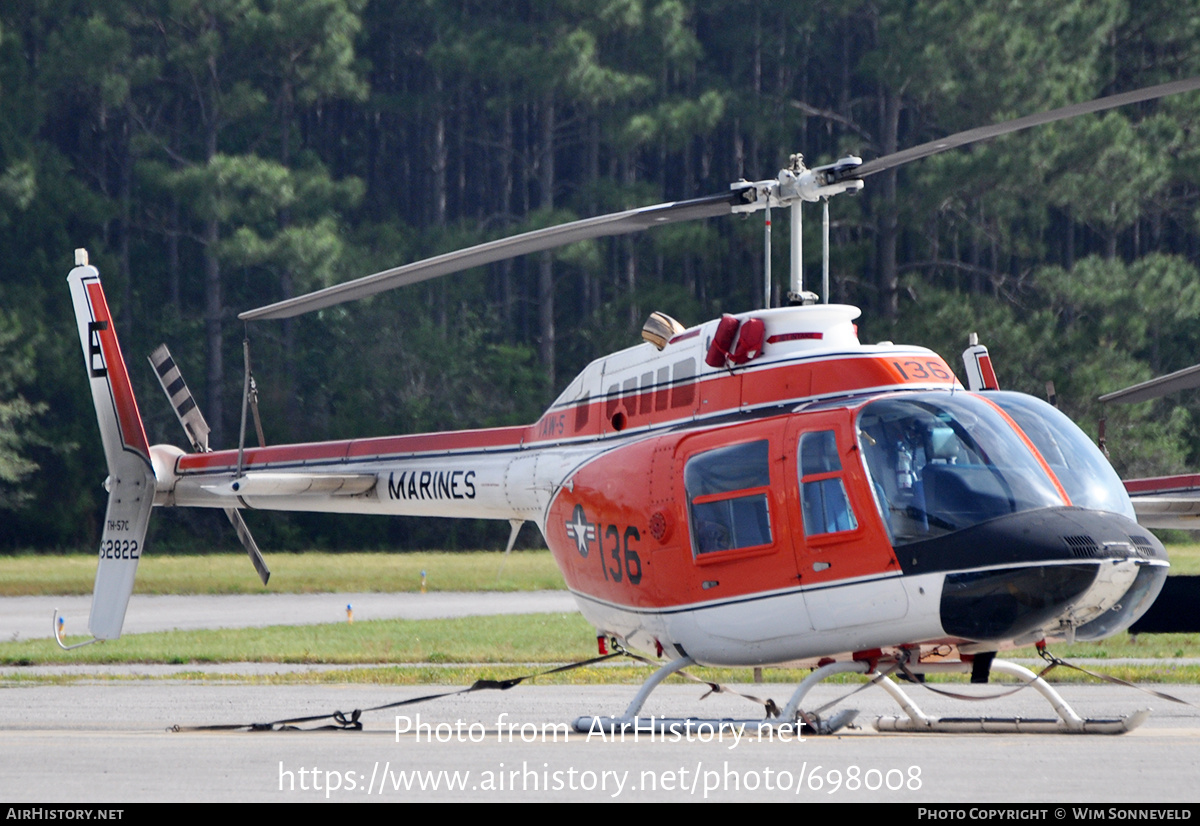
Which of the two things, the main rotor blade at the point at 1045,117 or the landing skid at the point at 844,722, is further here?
the landing skid at the point at 844,722

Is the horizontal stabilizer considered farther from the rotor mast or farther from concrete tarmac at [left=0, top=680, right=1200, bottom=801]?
the rotor mast

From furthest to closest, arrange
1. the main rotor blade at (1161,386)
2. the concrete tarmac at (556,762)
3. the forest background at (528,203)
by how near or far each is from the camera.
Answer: the forest background at (528,203), the main rotor blade at (1161,386), the concrete tarmac at (556,762)

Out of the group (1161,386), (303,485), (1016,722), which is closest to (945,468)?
(1016,722)

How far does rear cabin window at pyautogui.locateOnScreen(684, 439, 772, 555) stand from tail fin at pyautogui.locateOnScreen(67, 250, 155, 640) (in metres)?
7.14

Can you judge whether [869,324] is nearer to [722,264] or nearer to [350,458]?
[722,264]

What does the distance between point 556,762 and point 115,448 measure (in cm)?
821

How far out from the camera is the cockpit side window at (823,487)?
31.1 ft

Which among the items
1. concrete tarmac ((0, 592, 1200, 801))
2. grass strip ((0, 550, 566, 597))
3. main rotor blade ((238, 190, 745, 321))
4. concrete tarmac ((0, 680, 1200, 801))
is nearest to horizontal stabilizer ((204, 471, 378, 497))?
concrete tarmac ((0, 592, 1200, 801))

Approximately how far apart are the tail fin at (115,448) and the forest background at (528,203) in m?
25.6

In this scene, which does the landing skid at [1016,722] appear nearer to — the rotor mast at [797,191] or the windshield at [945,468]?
the windshield at [945,468]

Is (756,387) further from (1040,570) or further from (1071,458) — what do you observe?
(1040,570)

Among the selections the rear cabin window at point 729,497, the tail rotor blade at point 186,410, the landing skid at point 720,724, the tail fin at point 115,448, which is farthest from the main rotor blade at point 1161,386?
the tail fin at point 115,448

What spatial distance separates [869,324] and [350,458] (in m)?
29.5

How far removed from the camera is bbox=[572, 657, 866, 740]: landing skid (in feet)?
31.7
